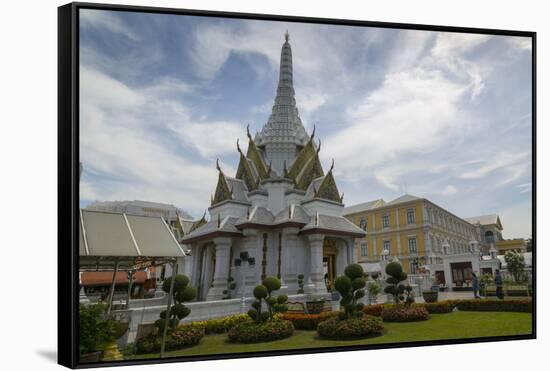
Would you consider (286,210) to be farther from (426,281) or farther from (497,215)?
(497,215)

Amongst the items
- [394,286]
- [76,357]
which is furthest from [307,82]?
[76,357]

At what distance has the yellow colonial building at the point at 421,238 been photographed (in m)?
10.4

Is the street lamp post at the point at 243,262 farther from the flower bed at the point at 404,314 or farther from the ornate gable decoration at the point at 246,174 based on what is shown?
the flower bed at the point at 404,314

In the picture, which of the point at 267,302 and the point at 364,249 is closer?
the point at 267,302

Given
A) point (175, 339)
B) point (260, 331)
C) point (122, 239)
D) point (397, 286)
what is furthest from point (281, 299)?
point (122, 239)

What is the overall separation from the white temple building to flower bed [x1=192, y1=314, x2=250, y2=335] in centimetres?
183

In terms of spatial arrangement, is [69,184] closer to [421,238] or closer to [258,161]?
[258,161]

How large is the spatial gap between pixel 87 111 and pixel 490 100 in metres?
7.35

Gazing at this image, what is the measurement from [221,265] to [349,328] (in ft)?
12.8

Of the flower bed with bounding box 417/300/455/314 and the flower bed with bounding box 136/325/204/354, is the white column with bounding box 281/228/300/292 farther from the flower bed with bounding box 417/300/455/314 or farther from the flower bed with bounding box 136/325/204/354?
the flower bed with bounding box 136/325/204/354

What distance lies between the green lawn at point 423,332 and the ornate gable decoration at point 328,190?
3.34 m

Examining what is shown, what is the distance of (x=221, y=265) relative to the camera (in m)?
11.7

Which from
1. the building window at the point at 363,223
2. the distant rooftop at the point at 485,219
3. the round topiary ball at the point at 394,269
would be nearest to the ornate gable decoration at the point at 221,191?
the building window at the point at 363,223

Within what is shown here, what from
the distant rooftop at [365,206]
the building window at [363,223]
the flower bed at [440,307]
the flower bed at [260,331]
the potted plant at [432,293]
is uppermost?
the distant rooftop at [365,206]
